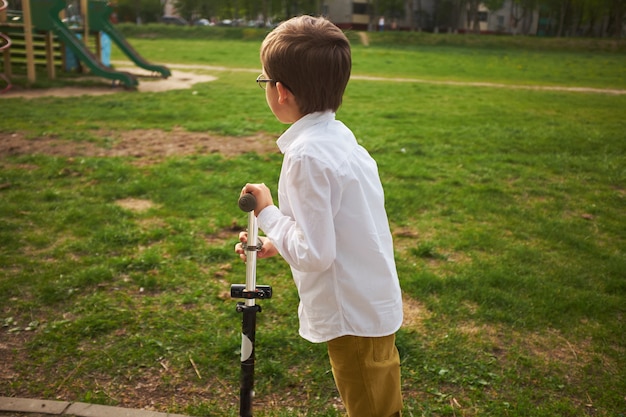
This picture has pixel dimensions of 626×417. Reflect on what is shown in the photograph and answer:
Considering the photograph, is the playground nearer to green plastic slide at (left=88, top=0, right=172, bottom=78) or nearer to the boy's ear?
green plastic slide at (left=88, top=0, right=172, bottom=78)

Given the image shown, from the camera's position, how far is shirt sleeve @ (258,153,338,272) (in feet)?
5.93

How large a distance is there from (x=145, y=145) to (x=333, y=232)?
695 cm

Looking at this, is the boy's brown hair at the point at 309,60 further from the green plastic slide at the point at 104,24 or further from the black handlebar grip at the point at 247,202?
the green plastic slide at the point at 104,24

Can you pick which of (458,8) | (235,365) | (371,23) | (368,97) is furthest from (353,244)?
(458,8)

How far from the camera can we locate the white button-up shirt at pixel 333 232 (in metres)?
1.82

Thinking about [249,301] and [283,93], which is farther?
[249,301]

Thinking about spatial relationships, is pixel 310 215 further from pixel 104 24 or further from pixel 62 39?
pixel 104 24

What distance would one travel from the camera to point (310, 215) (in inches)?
71.2

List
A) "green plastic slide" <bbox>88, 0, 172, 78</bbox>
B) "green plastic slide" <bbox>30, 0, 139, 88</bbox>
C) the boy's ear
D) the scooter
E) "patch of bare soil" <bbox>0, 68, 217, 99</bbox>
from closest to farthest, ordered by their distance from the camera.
→ the boy's ear → the scooter → "patch of bare soil" <bbox>0, 68, 217, 99</bbox> → "green plastic slide" <bbox>30, 0, 139, 88</bbox> → "green plastic slide" <bbox>88, 0, 172, 78</bbox>

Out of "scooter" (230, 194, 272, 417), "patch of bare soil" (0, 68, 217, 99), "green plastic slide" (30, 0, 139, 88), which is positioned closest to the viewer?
"scooter" (230, 194, 272, 417)

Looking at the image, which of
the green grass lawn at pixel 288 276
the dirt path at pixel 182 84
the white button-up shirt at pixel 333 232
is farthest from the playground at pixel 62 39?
the white button-up shirt at pixel 333 232

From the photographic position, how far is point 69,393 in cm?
294

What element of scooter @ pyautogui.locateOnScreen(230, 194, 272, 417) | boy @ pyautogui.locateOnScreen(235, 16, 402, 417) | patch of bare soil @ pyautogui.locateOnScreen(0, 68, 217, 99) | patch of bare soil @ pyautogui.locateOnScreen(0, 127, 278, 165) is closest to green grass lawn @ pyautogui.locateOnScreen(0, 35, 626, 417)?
patch of bare soil @ pyautogui.locateOnScreen(0, 127, 278, 165)

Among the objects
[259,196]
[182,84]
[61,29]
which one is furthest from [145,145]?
[61,29]
